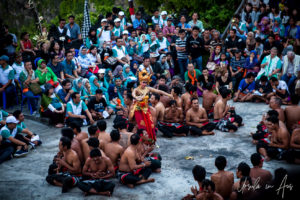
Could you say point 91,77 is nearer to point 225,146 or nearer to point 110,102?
point 110,102

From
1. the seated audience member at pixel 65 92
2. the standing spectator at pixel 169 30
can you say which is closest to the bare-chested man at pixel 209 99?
the seated audience member at pixel 65 92

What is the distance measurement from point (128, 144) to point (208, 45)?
7.16 m

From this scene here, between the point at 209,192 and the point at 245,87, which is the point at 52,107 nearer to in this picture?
the point at 209,192

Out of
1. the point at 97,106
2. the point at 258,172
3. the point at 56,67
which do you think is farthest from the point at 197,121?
the point at 56,67

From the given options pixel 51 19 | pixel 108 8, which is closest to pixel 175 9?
pixel 108 8

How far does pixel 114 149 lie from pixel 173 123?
2584 millimetres

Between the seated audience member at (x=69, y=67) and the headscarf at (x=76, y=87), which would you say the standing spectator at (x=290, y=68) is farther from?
the seated audience member at (x=69, y=67)

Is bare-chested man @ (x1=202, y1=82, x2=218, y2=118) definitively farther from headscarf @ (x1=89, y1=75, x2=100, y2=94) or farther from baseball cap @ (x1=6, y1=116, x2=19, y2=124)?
baseball cap @ (x1=6, y1=116, x2=19, y2=124)

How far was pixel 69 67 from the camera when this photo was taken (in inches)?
416

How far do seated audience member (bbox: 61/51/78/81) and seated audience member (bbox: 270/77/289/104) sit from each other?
581 cm

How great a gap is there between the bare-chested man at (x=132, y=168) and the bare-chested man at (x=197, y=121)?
2576mm

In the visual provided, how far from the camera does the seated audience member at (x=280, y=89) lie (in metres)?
10.3

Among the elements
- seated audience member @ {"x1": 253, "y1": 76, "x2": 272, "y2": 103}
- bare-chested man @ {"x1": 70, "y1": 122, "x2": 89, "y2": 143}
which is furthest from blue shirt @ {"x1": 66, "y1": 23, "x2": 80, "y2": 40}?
bare-chested man @ {"x1": 70, "y1": 122, "x2": 89, "y2": 143}

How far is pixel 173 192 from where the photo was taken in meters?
5.67
